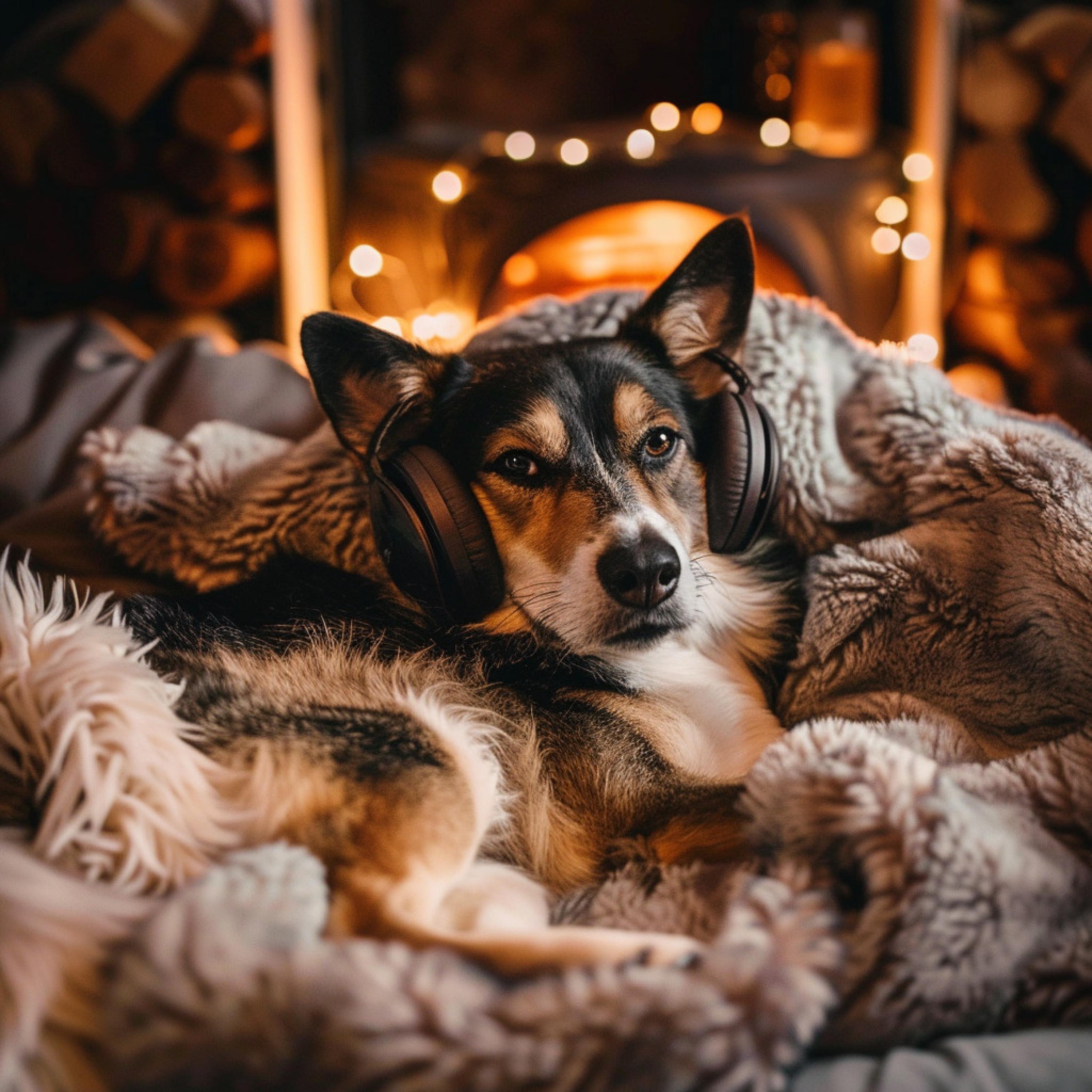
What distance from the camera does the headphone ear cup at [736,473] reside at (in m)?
1.32

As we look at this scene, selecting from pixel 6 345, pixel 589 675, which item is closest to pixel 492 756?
pixel 589 675

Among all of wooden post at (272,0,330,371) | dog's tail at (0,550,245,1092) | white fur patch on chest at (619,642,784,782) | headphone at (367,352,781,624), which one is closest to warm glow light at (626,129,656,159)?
wooden post at (272,0,330,371)

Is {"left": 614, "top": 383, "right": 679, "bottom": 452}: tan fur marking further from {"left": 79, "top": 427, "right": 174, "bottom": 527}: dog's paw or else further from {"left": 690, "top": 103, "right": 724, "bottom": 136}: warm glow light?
{"left": 690, "top": 103, "right": 724, "bottom": 136}: warm glow light

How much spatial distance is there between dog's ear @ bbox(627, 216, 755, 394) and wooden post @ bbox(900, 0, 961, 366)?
2.35m

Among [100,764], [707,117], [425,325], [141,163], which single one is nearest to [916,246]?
[707,117]

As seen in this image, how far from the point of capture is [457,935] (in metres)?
0.95

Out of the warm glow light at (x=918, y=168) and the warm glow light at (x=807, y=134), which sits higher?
the warm glow light at (x=807, y=134)

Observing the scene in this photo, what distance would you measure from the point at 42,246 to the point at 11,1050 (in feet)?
10.5

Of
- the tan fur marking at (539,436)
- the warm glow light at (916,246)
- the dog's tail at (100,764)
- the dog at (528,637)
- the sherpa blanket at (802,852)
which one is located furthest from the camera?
the warm glow light at (916,246)

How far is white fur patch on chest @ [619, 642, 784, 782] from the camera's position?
1.33 meters

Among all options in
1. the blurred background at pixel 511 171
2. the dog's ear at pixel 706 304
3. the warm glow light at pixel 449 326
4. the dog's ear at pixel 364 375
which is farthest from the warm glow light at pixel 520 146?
the dog's ear at pixel 364 375

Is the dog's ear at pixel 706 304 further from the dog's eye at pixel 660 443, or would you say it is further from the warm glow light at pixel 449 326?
the warm glow light at pixel 449 326

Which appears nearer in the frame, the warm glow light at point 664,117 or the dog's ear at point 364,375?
the dog's ear at point 364,375

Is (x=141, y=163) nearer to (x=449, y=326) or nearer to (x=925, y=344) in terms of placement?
(x=449, y=326)
